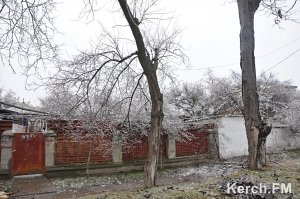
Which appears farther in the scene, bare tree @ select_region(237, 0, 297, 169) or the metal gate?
the metal gate

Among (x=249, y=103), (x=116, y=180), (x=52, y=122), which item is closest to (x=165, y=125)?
(x=116, y=180)

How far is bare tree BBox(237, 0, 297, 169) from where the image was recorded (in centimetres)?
868

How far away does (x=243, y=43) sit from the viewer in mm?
9516

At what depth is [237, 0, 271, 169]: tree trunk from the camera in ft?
28.5

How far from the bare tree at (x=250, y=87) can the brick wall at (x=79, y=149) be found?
31.1 ft

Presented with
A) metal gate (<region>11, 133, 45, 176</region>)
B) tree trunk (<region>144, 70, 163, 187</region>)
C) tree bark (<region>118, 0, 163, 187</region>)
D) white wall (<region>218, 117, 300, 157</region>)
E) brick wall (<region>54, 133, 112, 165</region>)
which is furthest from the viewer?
white wall (<region>218, 117, 300, 157</region>)

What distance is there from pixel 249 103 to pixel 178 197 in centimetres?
458

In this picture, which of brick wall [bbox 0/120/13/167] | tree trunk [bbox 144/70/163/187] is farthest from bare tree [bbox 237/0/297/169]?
brick wall [bbox 0/120/13/167]

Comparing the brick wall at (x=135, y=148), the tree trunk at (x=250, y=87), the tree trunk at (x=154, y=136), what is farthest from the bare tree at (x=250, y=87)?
the brick wall at (x=135, y=148)

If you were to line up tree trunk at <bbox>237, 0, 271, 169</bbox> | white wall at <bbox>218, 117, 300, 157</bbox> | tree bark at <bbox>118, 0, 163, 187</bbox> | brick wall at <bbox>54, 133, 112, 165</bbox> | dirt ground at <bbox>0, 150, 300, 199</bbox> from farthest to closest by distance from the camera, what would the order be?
white wall at <bbox>218, 117, 300, 157</bbox>
brick wall at <bbox>54, 133, 112, 165</bbox>
tree trunk at <bbox>237, 0, 271, 169</bbox>
tree bark at <bbox>118, 0, 163, 187</bbox>
dirt ground at <bbox>0, 150, 300, 199</bbox>

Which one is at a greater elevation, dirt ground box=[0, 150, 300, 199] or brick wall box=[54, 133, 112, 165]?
brick wall box=[54, 133, 112, 165]

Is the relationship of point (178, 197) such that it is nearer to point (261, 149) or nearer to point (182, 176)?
point (261, 149)

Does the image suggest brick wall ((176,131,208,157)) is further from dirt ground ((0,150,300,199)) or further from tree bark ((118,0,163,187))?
tree bark ((118,0,163,187))

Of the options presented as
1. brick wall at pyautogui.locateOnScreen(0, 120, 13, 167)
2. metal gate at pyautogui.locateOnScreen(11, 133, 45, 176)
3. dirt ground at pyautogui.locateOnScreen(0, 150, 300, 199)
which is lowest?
dirt ground at pyautogui.locateOnScreen(0, 150, 300, 199)
